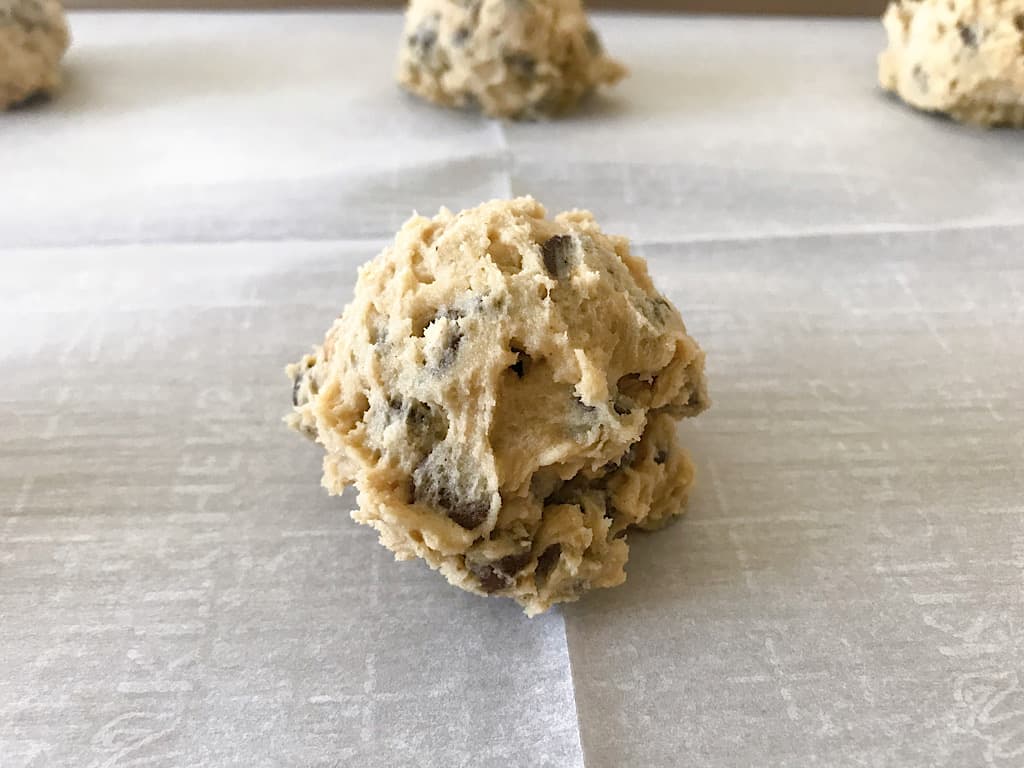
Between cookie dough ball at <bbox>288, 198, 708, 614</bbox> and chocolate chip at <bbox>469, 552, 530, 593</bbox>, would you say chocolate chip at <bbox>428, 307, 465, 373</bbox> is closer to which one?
cookie dough ball at <bbox>288, 198, 708, 614</bbox>

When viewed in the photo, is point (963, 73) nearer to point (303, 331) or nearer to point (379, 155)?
point (379, 155)

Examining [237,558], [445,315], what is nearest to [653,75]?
[445,315]

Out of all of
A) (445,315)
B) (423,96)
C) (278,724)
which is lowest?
(278,724)

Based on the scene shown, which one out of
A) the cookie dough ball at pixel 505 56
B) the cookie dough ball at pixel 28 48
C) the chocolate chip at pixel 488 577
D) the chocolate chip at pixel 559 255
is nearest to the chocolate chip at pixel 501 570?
the chocolate chip at pixel 488 577

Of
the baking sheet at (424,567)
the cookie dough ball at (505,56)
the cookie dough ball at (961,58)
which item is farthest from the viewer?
the cookie dough ball at (505,56)

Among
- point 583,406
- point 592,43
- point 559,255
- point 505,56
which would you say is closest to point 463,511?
point 583,406

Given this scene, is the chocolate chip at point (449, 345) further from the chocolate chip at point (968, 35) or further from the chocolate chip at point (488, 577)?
the chocolate chip at point (968, 35)

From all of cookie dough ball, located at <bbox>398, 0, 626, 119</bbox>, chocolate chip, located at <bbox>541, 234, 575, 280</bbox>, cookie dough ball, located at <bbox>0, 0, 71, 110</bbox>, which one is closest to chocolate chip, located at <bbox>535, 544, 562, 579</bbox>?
chocolate chip, located at <bbox>541, 234, 575, 280</bbox>
